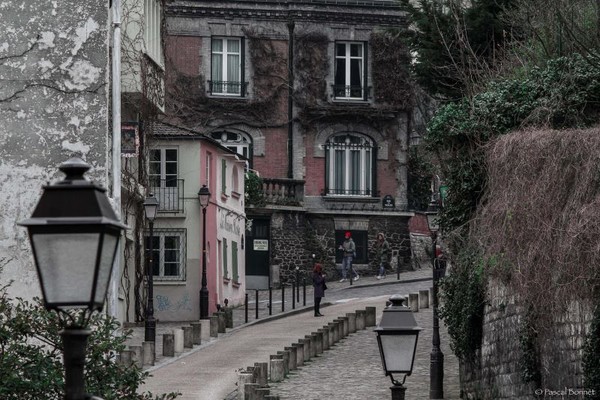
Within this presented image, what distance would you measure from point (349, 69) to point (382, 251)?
257 inches

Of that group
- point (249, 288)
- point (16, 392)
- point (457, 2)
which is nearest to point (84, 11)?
point (457, 2)

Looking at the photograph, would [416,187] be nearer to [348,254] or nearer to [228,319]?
[348,254]

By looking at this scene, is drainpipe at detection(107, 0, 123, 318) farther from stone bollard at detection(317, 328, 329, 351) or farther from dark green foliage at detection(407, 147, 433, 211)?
dark green foliage at detection(407, 147, 433, 211)

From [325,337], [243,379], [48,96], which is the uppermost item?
[48,96]

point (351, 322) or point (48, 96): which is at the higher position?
point (48, 96)

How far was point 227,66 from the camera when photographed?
55500 millimetres

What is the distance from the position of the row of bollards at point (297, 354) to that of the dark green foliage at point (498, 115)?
411 centimetres

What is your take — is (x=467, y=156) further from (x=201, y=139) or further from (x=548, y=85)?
(x=201, y=139)

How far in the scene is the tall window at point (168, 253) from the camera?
43344mm

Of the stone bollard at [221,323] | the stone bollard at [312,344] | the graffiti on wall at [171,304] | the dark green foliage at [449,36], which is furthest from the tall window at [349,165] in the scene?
the stone bollard at [312,344]

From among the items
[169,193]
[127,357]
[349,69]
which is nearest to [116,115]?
[127,357]

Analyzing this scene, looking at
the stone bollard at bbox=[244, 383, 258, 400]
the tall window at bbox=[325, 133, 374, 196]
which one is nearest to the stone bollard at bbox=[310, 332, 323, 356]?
the stone bollard at bbox=[244, 383, 258, 400]

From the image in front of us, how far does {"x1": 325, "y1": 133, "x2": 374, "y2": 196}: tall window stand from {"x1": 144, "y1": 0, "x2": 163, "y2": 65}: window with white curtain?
15814 mm

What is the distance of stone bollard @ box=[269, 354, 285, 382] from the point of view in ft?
101
